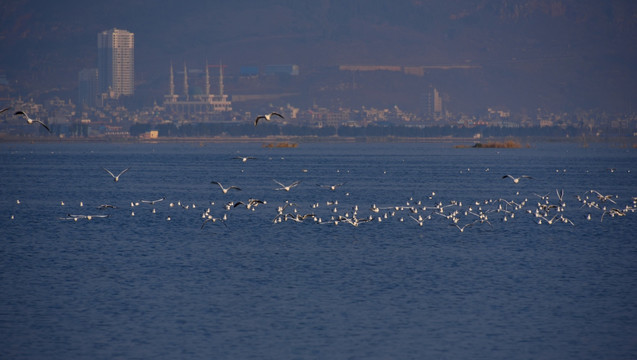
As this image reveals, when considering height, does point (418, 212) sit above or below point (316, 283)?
below

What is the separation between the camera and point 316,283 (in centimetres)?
3766

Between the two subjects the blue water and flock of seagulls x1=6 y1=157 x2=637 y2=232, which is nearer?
the blue water

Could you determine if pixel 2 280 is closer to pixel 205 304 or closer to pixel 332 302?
pixel 205 304

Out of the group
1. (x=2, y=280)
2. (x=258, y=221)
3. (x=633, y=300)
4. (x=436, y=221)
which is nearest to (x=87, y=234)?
(x=258, y=221)

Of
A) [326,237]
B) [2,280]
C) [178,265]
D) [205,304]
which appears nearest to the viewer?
[205,304]

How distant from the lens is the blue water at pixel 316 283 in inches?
1125

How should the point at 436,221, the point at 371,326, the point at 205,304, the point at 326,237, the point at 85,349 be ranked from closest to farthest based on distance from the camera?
the point at 85,349 → the point at 371,326 → the point at 205,304 → the point at 326,237 → the point at 436,221

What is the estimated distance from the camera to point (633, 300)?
113 ft

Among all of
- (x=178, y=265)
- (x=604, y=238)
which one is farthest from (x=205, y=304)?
(x=604, y=238)

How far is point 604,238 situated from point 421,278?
55.0ft

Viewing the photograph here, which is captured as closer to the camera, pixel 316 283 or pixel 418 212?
pixel 316 283

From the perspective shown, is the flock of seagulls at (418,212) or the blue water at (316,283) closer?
the blue water at (316,283)

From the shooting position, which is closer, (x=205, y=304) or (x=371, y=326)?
(x=371, y=326)

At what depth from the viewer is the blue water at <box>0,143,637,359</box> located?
28562 mm
